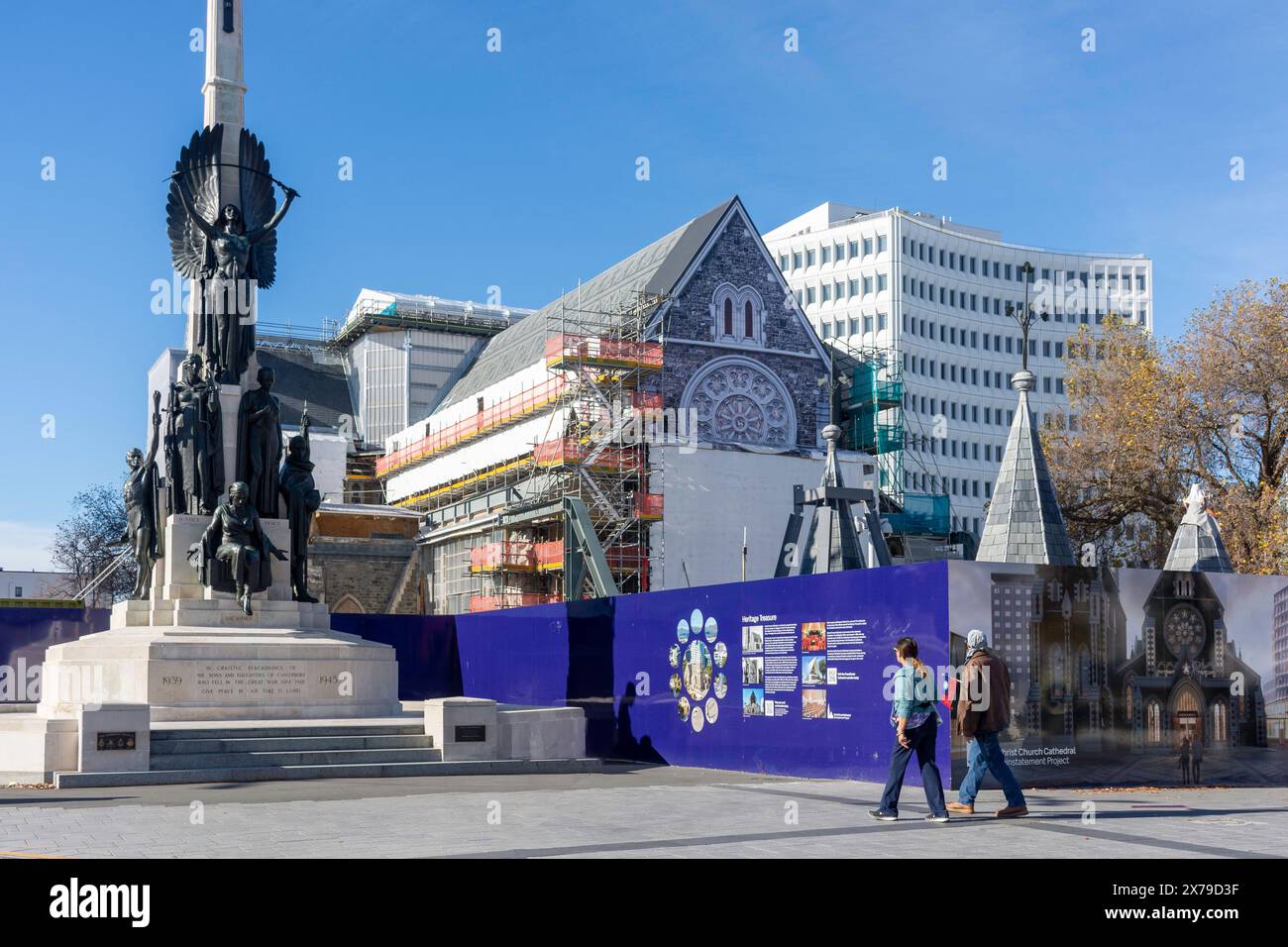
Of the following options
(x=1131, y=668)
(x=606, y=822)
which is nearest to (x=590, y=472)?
(x=1131, y=668)

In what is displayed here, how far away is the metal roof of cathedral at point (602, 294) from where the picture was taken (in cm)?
5231

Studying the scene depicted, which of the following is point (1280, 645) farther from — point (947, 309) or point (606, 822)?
point (947, 309)

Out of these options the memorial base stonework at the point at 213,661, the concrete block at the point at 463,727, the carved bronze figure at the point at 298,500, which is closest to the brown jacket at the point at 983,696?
the concrete block at the point at 463,727

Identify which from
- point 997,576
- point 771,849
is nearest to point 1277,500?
point 997,576

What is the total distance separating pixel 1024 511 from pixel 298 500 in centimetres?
1259

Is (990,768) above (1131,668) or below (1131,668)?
below

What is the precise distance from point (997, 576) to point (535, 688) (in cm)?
1472

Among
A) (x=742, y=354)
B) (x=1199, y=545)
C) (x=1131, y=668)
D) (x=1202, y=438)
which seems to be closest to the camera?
(x=1131, y=668)

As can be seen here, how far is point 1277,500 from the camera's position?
36.2m

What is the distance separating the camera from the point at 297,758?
19.6 m

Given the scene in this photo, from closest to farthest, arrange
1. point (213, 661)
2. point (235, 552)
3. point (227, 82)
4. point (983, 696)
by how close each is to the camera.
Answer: point (983, 696), point (213, 661), point (235, 552), point (227, 82)

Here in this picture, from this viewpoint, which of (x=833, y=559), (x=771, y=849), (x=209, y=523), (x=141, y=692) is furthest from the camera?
(x=833, y=559)

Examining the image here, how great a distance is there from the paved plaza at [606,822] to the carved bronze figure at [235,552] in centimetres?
646
